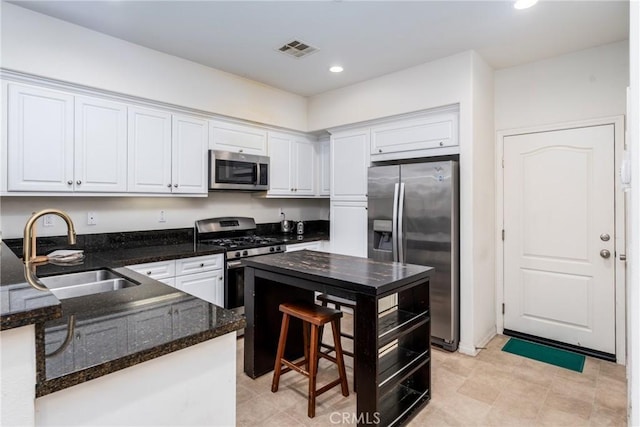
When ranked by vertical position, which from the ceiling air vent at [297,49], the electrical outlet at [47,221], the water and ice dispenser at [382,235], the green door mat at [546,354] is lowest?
the green door mat at [546,354]

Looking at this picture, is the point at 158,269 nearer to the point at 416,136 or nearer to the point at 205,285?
the point at 205,285

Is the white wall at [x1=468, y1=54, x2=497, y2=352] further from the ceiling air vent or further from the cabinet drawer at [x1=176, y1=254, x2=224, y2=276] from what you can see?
the cabinet drawer at [x1=176, y1=254, x2=224, y2=276]

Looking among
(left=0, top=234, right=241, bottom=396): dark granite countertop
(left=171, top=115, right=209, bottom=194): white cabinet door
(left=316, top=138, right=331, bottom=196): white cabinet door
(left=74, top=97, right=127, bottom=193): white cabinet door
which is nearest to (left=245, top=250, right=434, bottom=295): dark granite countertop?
(left=0, top=234, right=241, bottom=396): dark granite countertop

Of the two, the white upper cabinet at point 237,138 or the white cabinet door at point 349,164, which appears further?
the white cabinet door at point 349,164

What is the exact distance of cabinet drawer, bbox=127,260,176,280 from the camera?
278 cm

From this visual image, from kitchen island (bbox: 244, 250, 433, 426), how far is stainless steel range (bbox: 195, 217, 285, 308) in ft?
2.49

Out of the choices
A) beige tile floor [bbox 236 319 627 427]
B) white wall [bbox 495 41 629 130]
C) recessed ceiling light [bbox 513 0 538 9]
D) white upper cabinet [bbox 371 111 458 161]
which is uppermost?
recessed ceiling light [bbox 513 0 538 9]

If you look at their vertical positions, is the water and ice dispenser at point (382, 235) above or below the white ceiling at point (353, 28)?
below

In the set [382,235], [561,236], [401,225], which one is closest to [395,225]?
[401,225]

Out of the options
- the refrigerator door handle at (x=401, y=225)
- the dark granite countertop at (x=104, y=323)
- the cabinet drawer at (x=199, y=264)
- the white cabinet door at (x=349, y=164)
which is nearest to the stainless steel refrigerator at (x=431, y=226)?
the refrigerator door handle at (x=401, y=225)

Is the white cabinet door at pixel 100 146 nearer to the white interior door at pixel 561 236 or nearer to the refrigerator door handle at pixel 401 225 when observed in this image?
the refrigerator door handle at pixel 401 225

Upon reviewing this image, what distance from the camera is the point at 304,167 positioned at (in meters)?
4.58

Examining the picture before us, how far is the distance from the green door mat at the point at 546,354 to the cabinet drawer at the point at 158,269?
3.13 m

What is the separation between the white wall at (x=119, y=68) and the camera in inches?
97.1
